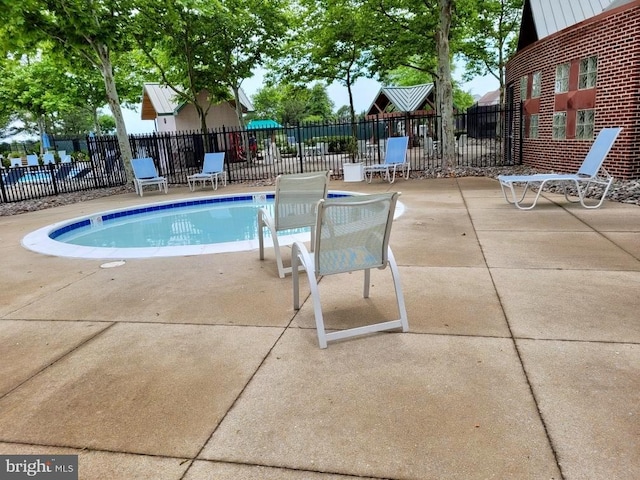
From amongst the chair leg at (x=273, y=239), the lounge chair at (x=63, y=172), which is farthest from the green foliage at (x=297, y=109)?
the chair leg at (x=273, y=239)

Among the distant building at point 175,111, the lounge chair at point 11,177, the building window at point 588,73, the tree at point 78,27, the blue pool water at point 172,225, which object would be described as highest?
the tree at point 78,27

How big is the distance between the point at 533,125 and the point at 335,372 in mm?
12027

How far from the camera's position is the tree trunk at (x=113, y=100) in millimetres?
12469

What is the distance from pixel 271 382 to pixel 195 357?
2.03 feet

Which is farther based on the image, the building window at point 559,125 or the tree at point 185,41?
the tree at point 185,41

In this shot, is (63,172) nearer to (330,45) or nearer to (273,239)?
(330,45)

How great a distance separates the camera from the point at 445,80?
1199cm

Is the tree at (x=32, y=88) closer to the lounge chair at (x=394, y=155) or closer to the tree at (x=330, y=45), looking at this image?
the tree at (x=330, y=45)

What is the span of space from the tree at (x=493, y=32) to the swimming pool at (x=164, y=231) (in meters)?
14.1

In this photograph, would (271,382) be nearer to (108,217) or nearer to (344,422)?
(344,422)

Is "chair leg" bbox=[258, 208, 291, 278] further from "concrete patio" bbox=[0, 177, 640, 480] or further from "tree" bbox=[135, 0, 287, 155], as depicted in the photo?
"tree" bbox=[135, 0, 287, 155]

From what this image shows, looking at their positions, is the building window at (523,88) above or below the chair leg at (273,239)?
above

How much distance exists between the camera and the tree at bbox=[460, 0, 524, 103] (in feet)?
62.6

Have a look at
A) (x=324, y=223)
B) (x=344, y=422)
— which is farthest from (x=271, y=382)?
(x=324, y=223)
